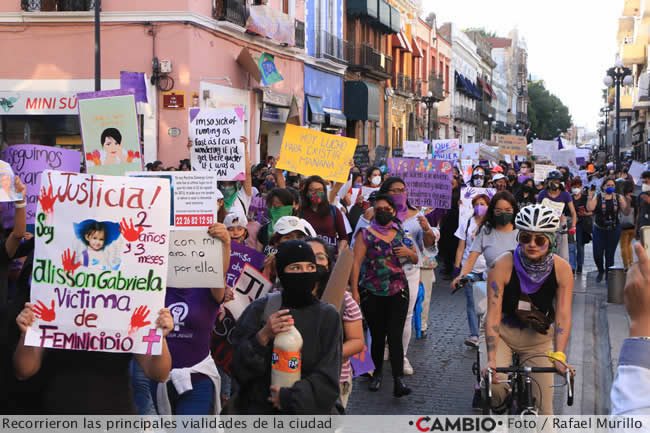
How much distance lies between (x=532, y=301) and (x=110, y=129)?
171 inches

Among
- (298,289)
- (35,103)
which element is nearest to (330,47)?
(35,103)

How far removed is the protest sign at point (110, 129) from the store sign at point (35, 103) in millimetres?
11828

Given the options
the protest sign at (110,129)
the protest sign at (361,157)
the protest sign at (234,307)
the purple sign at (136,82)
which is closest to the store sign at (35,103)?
the purple sign at (136,82)

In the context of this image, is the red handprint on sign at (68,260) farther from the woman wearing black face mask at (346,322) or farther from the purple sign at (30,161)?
the purple sign at (30,161)

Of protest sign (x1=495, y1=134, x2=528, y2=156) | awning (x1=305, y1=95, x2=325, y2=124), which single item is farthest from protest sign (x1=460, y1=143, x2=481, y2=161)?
awning (x1=305, y1=95, x2=325, y2=124)

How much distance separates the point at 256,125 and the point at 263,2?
3.44 meters

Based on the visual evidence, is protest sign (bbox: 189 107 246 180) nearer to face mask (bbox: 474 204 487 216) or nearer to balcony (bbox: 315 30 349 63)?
face mask (bbox: 474 204 487 216)

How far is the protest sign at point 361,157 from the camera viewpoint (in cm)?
1944

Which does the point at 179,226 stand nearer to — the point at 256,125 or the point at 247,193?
the point at 247,193

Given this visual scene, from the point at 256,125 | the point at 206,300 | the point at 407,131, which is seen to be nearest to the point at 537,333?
the point at 206,300

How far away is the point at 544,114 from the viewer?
122 metres

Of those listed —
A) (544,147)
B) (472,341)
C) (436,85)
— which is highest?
(436,85)

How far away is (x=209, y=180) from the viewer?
567cm

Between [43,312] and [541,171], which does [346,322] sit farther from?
[541,171]
